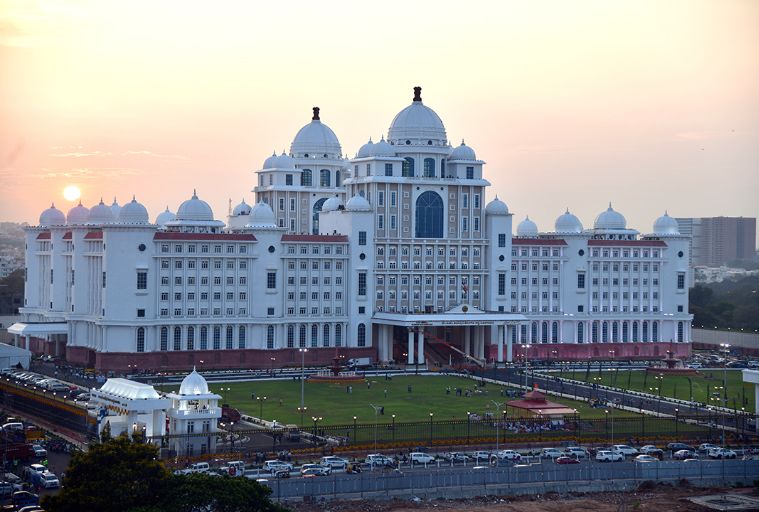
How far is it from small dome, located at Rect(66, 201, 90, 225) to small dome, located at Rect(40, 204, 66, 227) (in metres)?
3.90

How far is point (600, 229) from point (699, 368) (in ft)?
80.7

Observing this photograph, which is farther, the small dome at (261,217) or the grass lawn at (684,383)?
the small dome at (261,217)

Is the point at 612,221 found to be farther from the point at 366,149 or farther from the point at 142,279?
the point at 142,279

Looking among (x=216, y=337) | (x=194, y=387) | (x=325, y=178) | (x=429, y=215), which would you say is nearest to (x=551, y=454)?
(x=194, y=387)

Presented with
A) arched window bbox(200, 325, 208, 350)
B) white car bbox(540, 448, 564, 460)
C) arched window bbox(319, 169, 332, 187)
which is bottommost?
white car bbox(540, 448, 564, 460)

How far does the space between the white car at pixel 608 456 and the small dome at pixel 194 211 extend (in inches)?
2532

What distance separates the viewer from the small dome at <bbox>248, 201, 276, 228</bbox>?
138 meters

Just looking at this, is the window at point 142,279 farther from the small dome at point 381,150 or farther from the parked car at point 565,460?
the parked car at point 565,460

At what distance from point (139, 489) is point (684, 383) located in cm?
7153

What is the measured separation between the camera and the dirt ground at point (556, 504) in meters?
74.7

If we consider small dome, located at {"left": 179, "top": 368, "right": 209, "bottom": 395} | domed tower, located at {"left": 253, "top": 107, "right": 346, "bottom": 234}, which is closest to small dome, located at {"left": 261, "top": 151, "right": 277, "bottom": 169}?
domed tower, located at {"left": 253, "top": 107, "right": 346, "bottom": 234}

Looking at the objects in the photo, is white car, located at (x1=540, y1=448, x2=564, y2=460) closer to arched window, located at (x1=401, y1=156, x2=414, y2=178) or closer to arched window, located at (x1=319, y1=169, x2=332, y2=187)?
arched window, located at (x1=401, y1=156, x2=414, y2=178)

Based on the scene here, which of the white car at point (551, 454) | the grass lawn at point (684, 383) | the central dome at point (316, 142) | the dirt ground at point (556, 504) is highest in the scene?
the central dome at point (316, 142)

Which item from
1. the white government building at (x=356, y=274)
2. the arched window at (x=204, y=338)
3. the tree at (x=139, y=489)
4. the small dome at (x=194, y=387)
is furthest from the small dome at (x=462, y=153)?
the tree at (x=139, y=489)
